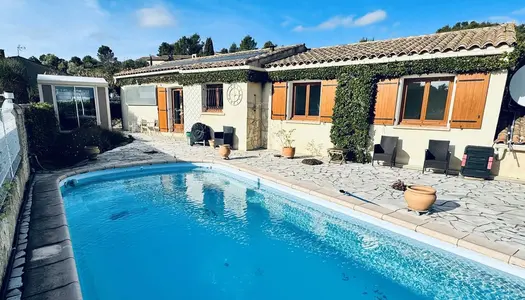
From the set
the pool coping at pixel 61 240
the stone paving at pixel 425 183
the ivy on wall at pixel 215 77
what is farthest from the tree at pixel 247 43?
the pool coping at pixel 61 240

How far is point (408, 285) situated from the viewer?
12.1ft

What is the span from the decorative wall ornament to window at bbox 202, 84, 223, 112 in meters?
1.00

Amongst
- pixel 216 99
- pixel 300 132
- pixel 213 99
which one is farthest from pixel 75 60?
pixel 300 132

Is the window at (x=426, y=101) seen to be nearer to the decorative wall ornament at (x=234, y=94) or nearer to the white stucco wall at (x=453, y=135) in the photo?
the white stucco wall at (x=453, y=135)

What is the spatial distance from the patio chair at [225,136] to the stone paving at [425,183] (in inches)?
28.7

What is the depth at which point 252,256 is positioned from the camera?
4.42 m

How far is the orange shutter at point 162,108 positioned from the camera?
14594 mm

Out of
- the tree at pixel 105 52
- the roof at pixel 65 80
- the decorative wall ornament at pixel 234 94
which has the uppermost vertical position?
the tree at pixel 105 52

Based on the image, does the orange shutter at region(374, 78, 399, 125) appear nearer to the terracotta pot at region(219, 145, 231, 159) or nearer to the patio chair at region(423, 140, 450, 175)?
the patio chair at region(423, 140, 450, 175)

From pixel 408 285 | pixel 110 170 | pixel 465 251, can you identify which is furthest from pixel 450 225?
pixel 110 170

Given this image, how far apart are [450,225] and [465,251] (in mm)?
633

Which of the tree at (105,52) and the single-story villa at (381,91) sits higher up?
the tree at (105,52)

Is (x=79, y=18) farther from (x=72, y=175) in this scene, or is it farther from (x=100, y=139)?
(x=72, y=175)

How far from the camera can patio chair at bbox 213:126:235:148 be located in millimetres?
11508
